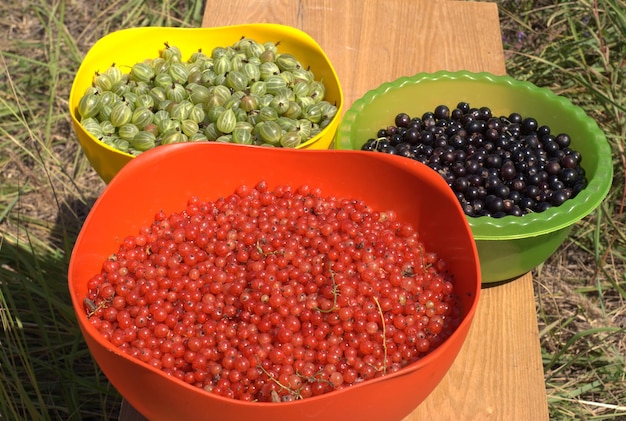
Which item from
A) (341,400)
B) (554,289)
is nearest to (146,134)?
(341,400)

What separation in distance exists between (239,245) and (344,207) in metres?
0.31

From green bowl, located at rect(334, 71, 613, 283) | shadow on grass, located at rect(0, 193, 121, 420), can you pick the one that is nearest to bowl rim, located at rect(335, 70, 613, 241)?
green bowl, located at rect(334, 71, 613, 283)

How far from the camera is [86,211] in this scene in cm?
310

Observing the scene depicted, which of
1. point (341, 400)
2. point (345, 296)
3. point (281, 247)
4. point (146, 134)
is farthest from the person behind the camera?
point (146, 134)

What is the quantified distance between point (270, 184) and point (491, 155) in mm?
672

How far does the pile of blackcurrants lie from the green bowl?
1.8 inches

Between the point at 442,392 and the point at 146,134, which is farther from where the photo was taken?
the point at 146,134

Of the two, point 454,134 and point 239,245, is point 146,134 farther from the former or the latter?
point 454,134

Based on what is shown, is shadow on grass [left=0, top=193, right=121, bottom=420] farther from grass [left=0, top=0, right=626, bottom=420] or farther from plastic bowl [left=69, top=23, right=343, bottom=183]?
plastic bowl [left=69, top=23, right=343, bottom=183]

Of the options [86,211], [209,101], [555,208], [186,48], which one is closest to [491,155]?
[555,208]

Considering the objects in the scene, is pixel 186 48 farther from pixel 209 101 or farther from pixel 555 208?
pixel 555 208

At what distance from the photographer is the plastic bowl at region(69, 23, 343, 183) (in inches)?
82.9

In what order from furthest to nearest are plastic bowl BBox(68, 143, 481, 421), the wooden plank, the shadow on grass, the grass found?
the grass
the shadow on grass
the wooden plank
plastic bowl BBox(68, 143, 481, 421)

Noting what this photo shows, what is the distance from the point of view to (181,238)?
1762 millimetres
